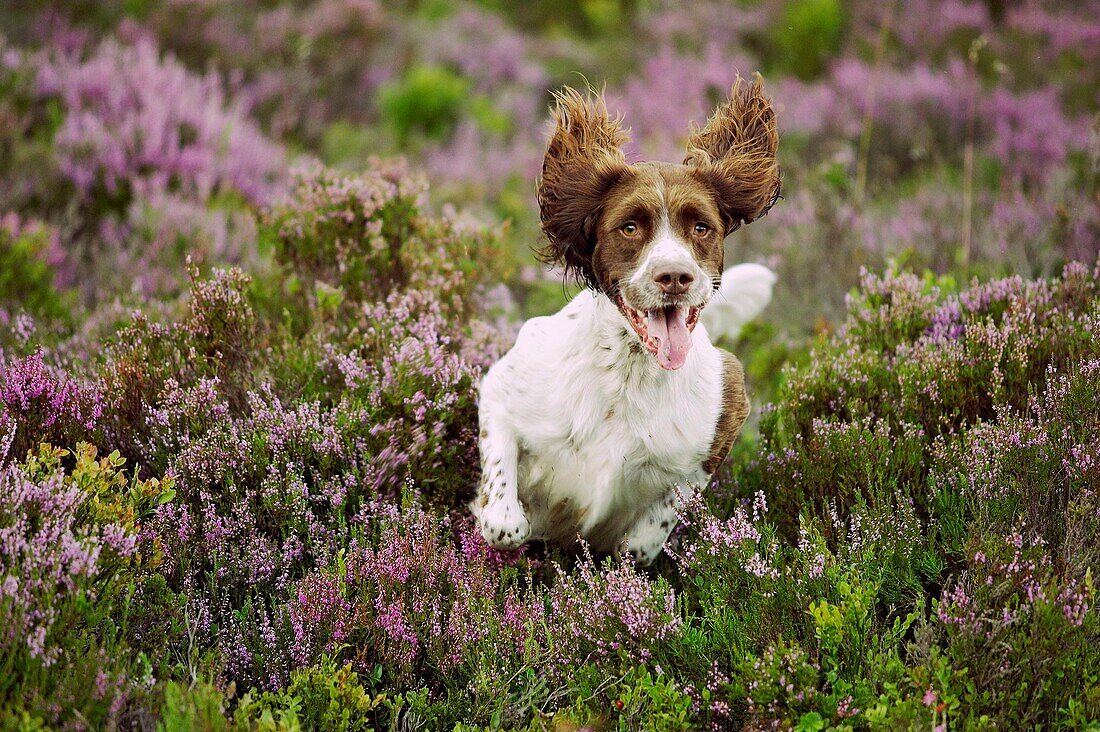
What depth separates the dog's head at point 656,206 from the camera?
2709mm

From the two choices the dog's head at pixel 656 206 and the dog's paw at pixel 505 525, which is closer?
the dog's head at pixel 656 206

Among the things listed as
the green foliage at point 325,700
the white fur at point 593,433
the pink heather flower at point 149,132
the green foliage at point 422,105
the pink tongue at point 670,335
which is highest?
the pink tongue at point 670,335

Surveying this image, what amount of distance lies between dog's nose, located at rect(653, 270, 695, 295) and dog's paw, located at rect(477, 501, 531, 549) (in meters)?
0.83

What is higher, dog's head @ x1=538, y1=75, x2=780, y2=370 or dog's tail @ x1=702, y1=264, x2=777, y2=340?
dog's head @ x1=538, y1=75, x2=780, y2=370

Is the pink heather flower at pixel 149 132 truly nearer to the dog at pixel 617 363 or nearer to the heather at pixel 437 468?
the heather at pixel 437 468

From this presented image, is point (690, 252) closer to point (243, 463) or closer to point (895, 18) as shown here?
point (243, 463)

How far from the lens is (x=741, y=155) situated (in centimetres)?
305

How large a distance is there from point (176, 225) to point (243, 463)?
8.70 ft

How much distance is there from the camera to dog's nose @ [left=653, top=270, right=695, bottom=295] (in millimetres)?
2607

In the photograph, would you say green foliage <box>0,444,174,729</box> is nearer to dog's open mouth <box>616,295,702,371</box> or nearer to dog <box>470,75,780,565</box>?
dog <box>470,75,780,565</box>

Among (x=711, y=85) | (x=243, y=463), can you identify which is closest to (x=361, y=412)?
(x=243, y=463)

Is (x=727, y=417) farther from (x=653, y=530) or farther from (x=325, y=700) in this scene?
(x=325, y=700)

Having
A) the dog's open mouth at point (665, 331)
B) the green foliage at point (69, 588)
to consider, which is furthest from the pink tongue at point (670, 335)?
the green foliage at point (69, 588)

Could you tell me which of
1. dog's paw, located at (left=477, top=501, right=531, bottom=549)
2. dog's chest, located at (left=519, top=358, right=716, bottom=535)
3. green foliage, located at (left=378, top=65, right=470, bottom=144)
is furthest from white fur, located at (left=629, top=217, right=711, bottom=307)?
green foliage, located at (left=378, top=65, right=470, bottom=144)
